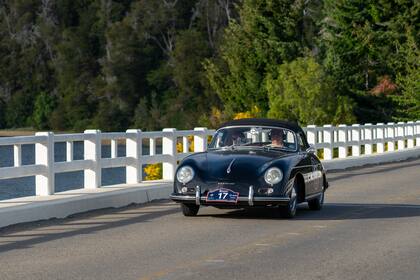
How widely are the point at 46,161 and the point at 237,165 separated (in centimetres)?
325

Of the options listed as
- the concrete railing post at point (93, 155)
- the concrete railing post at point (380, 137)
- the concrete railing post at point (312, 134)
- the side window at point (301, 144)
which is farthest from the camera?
the concrete railing post at point (380, 137)

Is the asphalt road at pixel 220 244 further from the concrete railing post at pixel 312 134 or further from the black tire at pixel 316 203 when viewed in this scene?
the concrete railing post at pixel 312 134

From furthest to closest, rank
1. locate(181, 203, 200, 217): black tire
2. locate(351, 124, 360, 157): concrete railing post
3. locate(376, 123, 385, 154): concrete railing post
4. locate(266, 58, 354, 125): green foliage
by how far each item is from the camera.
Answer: locate(266, 58, 354, 125): green foliage → locate(376, 123, 385, 154): concrete railing post → locate(351, 124, 360, 157): concrete railing post → locate(181, 203, 200, 217): black tire

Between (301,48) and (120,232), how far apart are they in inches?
2758

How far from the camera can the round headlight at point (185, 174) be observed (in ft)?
54.1

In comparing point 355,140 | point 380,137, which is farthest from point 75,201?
point 380,137

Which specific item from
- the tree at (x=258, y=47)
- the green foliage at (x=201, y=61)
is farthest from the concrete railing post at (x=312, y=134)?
the tree at (x=258, y=47)

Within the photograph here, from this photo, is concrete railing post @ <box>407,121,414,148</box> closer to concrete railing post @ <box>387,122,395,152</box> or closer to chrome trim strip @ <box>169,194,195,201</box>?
concrete railing post @ <box>387,122,395,152</box>

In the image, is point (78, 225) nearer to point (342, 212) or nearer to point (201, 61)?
point (342, 212)

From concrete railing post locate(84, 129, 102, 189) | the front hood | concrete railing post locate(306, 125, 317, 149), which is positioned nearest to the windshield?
the front hood

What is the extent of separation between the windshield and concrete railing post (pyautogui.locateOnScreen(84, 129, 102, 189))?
2.47 m

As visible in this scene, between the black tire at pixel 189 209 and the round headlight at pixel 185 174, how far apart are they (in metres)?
0.57

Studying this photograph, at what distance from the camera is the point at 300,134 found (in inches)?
710

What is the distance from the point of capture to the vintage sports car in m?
16.1
